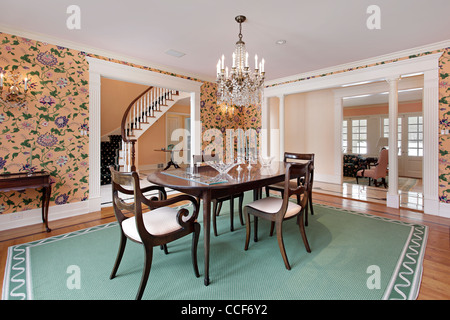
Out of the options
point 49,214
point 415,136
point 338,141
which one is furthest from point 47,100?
point 415,136

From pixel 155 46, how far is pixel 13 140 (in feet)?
7.31

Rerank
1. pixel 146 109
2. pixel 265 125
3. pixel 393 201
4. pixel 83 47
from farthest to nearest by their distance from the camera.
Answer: pixel 146 109 → pixel 265 125 → pixel 393 201 → pixel 83 47

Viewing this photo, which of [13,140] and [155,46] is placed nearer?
[13,140]

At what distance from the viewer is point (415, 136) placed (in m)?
7.04

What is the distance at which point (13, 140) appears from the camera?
2855mm

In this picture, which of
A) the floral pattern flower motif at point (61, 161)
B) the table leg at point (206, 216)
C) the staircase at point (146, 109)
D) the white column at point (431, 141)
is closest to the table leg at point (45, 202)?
the floral pattern flower motif at point (61, 161)

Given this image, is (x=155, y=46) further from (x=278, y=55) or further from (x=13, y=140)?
(x=13, y=140)

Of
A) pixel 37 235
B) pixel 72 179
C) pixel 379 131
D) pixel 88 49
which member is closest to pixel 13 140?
pixel 72 179

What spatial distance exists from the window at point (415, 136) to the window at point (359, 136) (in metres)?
1.25

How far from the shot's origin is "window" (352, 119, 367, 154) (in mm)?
8086

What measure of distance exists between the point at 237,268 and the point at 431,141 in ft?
11.6

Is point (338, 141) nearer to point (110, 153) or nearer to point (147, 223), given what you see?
point (147, 223)

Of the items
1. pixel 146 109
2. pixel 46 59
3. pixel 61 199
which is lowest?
pixel 61 199

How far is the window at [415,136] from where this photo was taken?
694cm
